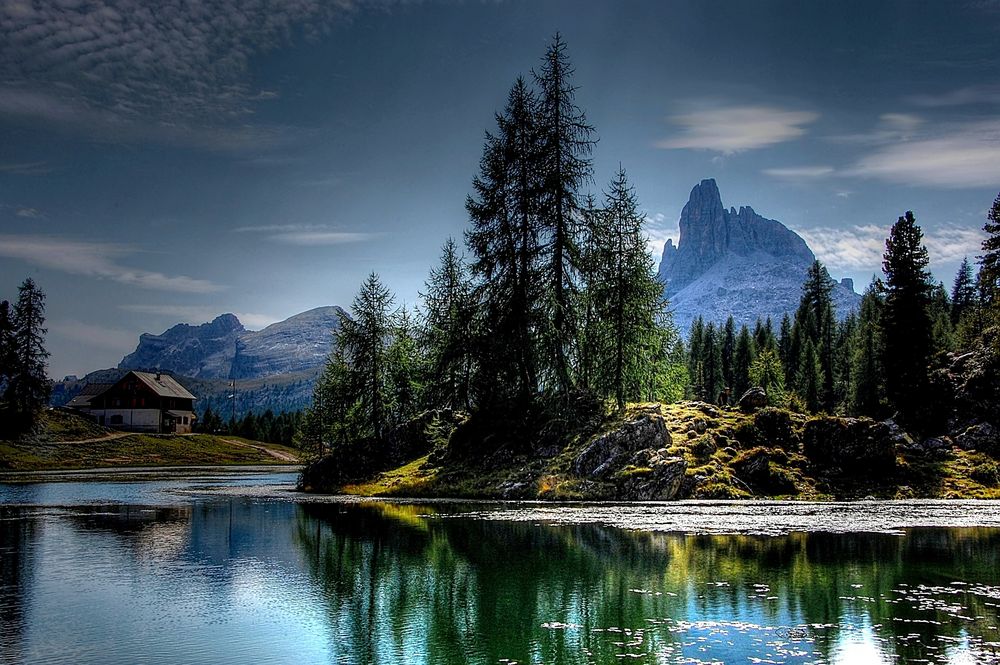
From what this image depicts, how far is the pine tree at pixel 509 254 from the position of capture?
2295 inches

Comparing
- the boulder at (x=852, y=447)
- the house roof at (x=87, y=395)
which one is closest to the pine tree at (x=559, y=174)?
the boulder at (x=852, y=447)

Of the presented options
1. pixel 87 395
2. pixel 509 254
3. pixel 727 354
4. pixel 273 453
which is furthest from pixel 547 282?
pixel 87 395

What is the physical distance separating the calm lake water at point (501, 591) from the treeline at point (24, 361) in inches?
3647

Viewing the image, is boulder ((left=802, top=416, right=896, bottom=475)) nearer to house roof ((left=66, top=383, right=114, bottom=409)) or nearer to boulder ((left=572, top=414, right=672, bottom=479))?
boulder ((left=572, top=414, right=672, bottom=479))

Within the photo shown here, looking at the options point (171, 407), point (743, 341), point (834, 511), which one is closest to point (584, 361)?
point (834, 511)

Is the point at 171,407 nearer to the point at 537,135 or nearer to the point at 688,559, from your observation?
the point at 537,135

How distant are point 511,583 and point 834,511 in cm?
2580

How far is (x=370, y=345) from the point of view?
69.9m

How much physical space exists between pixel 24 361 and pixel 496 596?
407 feet

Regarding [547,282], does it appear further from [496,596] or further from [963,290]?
[963,290]

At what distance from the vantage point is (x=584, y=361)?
2383 inches

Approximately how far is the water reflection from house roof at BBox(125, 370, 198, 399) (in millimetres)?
131344

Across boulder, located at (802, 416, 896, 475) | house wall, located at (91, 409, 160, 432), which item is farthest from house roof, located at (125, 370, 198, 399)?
boulder, located at (802, 416, 896, 475)

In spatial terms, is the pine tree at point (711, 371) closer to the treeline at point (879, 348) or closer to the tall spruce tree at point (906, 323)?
the treeline at point (879, 348)
